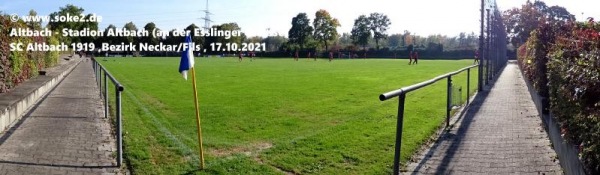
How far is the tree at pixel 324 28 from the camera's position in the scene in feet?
355

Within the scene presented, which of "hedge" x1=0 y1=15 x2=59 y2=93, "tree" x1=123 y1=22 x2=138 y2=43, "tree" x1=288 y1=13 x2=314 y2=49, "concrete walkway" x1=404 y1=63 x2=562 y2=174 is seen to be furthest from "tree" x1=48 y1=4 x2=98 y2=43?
"concrete walkway" x1=404 y1=63 x2=562 y2=174

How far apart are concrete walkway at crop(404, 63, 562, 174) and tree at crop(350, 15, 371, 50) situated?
96978mm

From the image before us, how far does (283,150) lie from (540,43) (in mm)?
7200

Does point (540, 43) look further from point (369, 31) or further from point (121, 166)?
point (369, 31)

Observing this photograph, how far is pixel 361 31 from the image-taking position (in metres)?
108

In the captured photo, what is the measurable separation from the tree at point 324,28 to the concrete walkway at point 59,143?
321ft

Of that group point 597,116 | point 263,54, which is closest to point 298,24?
point 263,54

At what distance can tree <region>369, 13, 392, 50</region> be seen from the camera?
4310 inches

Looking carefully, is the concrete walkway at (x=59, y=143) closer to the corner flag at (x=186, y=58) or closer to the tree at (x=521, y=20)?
the corner flag at (x=186, y=58)

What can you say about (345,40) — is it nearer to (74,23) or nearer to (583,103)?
(74,23)

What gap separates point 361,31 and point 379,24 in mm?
5089

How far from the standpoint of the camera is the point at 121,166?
6078 mm

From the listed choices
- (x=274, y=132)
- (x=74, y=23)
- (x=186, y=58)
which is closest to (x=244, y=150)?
(x=274, y=132)

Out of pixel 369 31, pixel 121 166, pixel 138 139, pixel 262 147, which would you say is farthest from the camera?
pixel 369 31
